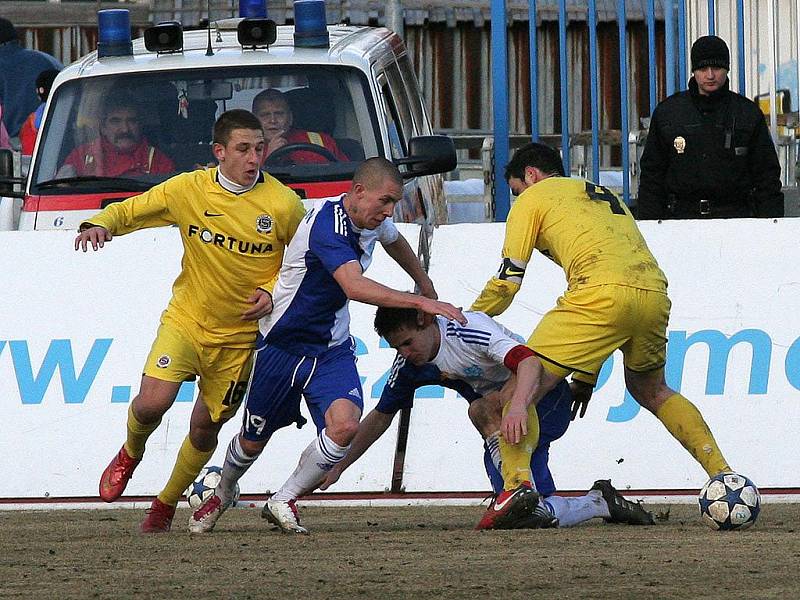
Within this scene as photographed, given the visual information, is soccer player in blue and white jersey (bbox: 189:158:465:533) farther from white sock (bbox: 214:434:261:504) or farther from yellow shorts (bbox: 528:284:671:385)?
yellow shorts (bbox: 528:284:671:385)

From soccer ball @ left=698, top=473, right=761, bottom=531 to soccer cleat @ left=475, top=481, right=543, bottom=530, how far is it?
2.41 feet

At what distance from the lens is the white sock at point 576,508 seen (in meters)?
7.87

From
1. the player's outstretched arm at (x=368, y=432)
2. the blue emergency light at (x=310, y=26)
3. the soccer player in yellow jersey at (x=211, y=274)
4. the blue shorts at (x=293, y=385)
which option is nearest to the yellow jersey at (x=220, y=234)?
the soccer player in yellow jersey at (x=211, y=274)

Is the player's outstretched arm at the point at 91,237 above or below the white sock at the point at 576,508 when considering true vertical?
above

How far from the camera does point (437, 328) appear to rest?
7879mm

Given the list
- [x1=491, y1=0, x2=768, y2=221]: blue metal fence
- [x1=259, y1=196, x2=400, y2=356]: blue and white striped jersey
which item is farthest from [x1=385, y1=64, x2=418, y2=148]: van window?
[x1=259, y1=196, x2=400, y2=356]: blue and white striped jersey

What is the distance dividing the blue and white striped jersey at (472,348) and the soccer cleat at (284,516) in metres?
0.91

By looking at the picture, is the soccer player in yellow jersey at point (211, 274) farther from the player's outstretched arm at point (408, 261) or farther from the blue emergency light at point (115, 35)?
the blue emergency light at point (115, 35)

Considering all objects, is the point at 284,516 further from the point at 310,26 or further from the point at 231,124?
the point at 310,26

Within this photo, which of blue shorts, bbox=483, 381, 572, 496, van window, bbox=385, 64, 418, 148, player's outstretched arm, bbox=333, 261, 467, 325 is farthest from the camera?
van window, bbox=385, 64, 418, 148

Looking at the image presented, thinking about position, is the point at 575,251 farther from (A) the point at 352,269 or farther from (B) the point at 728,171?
(B) the point at 728,171

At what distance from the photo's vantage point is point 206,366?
8023 millimetres

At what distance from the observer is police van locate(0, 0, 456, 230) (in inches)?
414

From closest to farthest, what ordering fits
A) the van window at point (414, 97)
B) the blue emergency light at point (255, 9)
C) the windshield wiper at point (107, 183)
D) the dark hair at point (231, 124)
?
1. the dark hair at point (231, 124)
2. the windshield wiper at point (107, 183)
3. the blue emergency light at point (255, 9)
4. the van window at point (414, 97)
